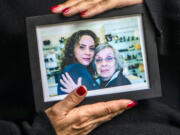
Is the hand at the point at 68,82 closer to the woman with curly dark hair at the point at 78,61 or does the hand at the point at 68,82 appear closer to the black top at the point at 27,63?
the woman with curly dark hair at the point at 78,61

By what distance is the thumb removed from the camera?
0.64 metres

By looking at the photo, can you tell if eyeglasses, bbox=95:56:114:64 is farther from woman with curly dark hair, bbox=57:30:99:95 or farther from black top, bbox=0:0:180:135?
black top, bbox=0:0:180:135

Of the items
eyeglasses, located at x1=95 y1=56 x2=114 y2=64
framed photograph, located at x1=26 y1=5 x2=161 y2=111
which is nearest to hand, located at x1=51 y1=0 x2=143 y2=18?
framed photograph, located at x1=26 y1=5 x2=161 y2=111

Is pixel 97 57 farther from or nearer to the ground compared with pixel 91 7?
nearer to the ground

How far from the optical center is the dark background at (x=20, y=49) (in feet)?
2.62

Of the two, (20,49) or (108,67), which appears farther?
(20,49)

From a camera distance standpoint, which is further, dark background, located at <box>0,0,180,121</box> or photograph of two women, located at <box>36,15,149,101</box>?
dark background, located at <box>0,0,180,121</box>

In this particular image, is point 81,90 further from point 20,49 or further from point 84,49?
point 20,49

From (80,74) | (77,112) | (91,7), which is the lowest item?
(77,112)

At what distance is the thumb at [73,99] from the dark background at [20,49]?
22 centimetres

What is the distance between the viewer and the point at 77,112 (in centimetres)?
69

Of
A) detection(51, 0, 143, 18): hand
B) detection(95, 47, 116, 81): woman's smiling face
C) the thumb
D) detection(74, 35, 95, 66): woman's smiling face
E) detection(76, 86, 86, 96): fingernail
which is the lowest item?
the thumb

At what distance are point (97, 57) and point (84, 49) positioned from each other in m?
0.04

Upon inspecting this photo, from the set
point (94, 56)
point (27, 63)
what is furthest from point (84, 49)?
A: point (27, 63)
